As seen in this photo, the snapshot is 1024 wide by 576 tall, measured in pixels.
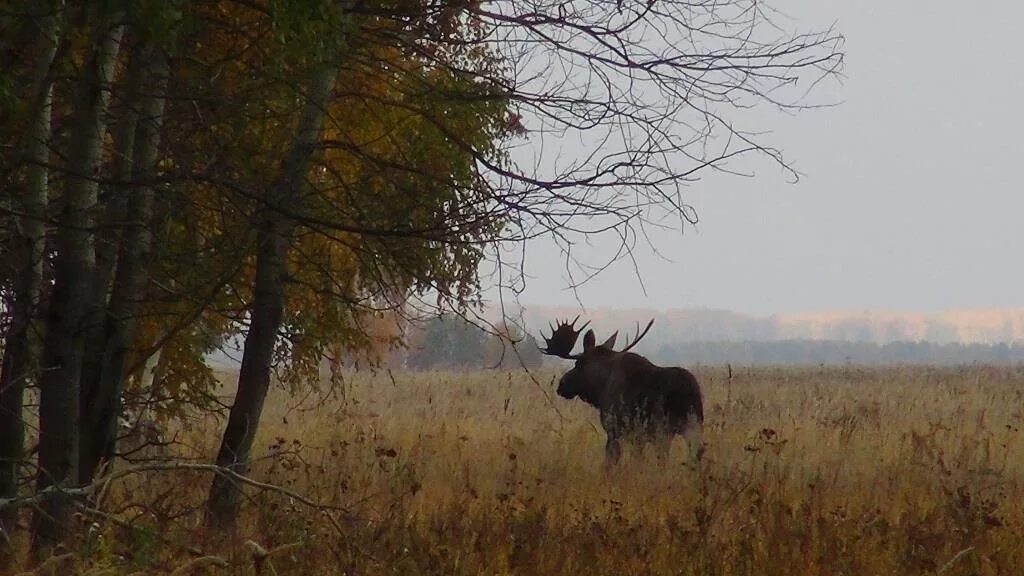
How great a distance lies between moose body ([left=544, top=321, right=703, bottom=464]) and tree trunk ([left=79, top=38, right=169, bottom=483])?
6.18 metres

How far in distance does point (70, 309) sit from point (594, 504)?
4.58 metres

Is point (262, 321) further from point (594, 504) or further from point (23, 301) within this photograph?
point (594, 504)

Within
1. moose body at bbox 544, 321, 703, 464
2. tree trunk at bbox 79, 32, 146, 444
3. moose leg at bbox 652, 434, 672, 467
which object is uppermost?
tree trunk at bbox 79, 32, 146, 444

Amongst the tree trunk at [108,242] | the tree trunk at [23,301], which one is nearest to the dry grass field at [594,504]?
the tree trunk at [23,301]

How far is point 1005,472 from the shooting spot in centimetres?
1212

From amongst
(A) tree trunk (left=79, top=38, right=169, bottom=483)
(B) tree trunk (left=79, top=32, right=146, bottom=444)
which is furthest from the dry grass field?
(B) tree trunk (left=79, top=32, right=146, bottom=444)

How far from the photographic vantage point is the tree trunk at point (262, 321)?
812 centimetres

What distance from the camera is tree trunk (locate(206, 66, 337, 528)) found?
8.12m

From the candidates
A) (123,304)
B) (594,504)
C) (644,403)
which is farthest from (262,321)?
(644,403)

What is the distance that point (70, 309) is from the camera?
21.9 ft

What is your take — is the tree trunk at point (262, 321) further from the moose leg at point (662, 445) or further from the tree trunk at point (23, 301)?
the moose leg at point (662, 445)

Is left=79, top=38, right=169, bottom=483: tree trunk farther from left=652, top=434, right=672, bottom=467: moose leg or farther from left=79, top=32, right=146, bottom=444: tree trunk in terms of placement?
left=652, top=434, right=672, bottom=467: moose leg

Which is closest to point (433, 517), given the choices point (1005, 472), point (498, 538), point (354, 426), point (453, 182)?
point (498, 538)

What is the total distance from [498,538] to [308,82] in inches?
117
